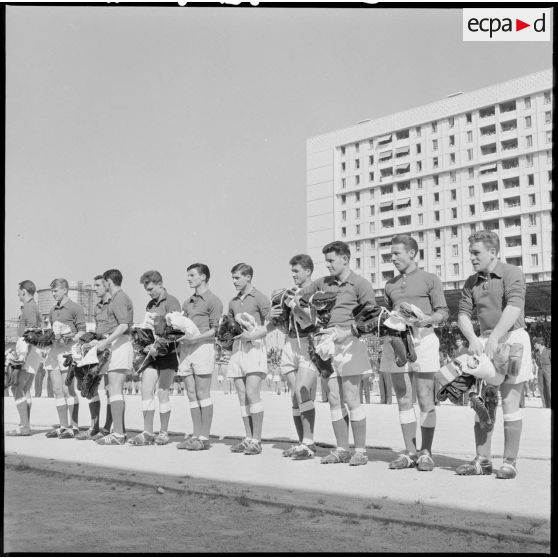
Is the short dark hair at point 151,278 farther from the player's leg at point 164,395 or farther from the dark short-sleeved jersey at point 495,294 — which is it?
the dark short-sleeved jersey at point 495,294

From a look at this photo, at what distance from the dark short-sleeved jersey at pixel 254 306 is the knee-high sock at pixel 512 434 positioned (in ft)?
8.38

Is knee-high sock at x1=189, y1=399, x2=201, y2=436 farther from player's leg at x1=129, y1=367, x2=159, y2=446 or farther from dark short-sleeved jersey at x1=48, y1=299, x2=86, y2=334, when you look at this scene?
dark short-sleeved jersey at x1=48, y1=299, x2=86, y2=334

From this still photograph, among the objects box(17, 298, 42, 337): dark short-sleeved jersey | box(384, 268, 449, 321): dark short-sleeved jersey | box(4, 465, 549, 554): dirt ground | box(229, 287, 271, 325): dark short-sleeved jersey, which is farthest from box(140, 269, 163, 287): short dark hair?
box(4, 465, 549, 554): dirt ground

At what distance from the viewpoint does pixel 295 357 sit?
7.34 meters

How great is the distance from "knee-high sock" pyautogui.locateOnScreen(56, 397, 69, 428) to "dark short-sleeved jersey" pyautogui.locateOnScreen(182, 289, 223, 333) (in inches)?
88.7

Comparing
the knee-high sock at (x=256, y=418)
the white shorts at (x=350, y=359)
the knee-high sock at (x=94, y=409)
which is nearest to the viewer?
the white shorts at (x=350, y=359)

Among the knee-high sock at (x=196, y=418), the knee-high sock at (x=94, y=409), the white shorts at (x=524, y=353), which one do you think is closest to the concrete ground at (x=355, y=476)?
the knee-high sock at (x=196, y=418)

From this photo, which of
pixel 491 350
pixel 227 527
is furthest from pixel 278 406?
pixel 227 527

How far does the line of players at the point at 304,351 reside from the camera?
5.99 meters

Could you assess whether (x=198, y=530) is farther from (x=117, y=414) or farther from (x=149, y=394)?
(x=149, y=394)

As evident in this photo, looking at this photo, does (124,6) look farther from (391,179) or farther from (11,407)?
(11,407)

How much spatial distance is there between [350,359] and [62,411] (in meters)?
4.24

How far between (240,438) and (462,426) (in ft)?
10.1

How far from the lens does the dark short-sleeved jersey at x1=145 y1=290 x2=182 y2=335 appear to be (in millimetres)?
8492
